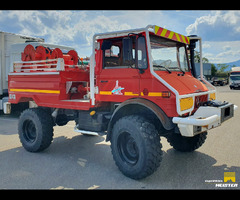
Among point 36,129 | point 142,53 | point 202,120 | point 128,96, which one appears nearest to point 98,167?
point 128,96

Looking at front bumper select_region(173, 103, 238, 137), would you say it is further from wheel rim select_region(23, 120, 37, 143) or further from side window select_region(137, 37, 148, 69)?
wheel rim select_region(23, 120, 37, 143)

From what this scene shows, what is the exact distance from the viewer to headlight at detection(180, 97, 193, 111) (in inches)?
160

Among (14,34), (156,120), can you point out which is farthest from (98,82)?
(14,34)

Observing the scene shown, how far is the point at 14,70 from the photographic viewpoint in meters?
6.40

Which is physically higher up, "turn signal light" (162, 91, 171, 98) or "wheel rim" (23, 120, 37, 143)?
"turn signal light" (162, 91, 171, 98)

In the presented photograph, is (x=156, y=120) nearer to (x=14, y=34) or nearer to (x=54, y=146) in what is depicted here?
(x=54, y=146)

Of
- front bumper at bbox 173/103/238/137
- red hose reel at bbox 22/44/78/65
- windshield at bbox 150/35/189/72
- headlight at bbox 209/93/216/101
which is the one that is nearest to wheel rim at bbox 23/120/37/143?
red hose reel at bbox 22/44/78/65

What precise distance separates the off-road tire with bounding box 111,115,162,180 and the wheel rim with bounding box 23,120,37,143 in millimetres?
2500

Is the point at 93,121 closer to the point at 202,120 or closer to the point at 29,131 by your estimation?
the point at 29,131

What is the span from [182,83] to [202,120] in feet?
3.11

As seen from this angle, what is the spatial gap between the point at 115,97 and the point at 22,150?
9.54ft

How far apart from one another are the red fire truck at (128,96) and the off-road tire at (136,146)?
0.02m

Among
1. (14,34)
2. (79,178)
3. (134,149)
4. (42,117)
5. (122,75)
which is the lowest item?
(79,178)

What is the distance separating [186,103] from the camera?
165 inches
